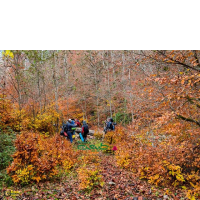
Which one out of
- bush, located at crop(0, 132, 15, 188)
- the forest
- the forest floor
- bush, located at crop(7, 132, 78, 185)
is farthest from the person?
bush, located at crop(7, 132, 78, 185)

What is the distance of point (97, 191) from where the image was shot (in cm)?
523

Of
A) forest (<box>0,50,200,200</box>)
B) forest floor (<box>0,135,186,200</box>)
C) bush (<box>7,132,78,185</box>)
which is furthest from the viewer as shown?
bush (<box>7,132,78,185</box>)

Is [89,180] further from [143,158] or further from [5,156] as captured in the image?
[5,156]

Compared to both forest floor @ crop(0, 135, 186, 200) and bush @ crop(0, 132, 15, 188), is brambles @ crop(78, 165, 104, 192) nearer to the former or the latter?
forest floor @ crop(0, 135, 186, 200)

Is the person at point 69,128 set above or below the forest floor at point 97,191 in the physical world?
above

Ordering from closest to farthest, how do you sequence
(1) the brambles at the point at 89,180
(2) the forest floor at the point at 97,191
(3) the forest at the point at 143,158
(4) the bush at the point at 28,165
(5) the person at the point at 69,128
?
(2) the forest floor at the point at 97,191 → (3) the forest at the point at 143,158 → (4) the bush at the point at 28,165 → (1) the brambles at the point at 89,180 → (5) the person at the point at 69,128

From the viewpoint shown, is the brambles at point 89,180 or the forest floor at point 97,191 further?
the brambles at point 89,180

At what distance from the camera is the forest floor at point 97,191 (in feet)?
15.0

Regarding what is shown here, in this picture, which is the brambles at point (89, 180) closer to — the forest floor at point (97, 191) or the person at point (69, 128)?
the forest floor at point (97, 191)

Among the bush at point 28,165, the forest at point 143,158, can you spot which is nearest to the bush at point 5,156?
the forest at point 143,158

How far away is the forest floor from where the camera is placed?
4.56 metres

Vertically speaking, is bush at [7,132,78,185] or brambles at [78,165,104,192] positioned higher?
bush at [7,132,78,185]
